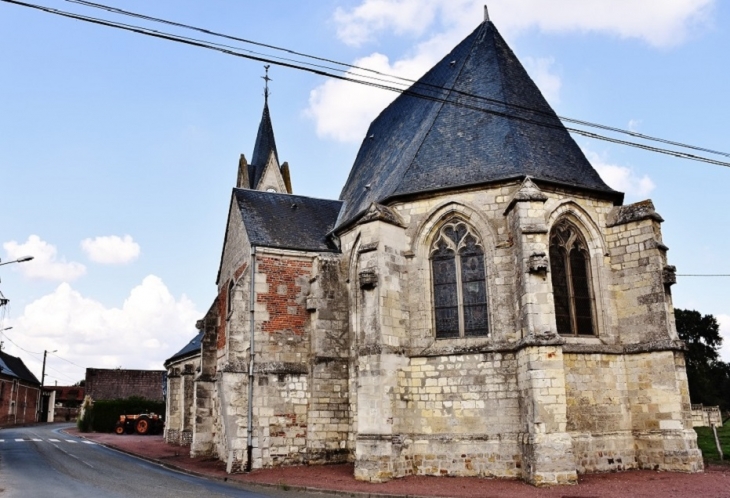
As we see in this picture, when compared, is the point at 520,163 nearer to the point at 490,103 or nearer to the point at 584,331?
the point at 490,103

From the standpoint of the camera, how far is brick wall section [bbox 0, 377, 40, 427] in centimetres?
Answer: 4972

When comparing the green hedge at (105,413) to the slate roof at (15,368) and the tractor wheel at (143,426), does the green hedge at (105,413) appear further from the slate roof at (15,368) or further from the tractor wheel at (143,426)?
the slate roof at (15,368)

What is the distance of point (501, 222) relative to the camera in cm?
1475

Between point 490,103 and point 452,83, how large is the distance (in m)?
1.96

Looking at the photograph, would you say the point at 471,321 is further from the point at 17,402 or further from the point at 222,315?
the point at 17,402

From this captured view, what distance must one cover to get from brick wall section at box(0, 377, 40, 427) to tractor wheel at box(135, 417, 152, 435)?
64.3 ft

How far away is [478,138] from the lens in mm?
16234

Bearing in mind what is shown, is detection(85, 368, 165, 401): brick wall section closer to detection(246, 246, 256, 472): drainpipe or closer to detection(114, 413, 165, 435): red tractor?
detection(114, 413, 165, 435): red tractor

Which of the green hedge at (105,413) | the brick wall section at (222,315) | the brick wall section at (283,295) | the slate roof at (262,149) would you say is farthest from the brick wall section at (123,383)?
the brick wall section at (283,295)

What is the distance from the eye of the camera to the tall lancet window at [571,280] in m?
14.5

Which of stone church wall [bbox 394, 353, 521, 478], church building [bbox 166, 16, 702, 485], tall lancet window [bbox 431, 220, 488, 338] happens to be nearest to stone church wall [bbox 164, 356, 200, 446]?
church building [bbox 166, 16, 702, 485]

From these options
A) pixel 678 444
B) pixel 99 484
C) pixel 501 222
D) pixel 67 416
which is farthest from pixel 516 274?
pixel 67 416

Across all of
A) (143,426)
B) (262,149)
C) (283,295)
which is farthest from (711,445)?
(143,426)

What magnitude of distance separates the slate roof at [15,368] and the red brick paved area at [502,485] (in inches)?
1743
